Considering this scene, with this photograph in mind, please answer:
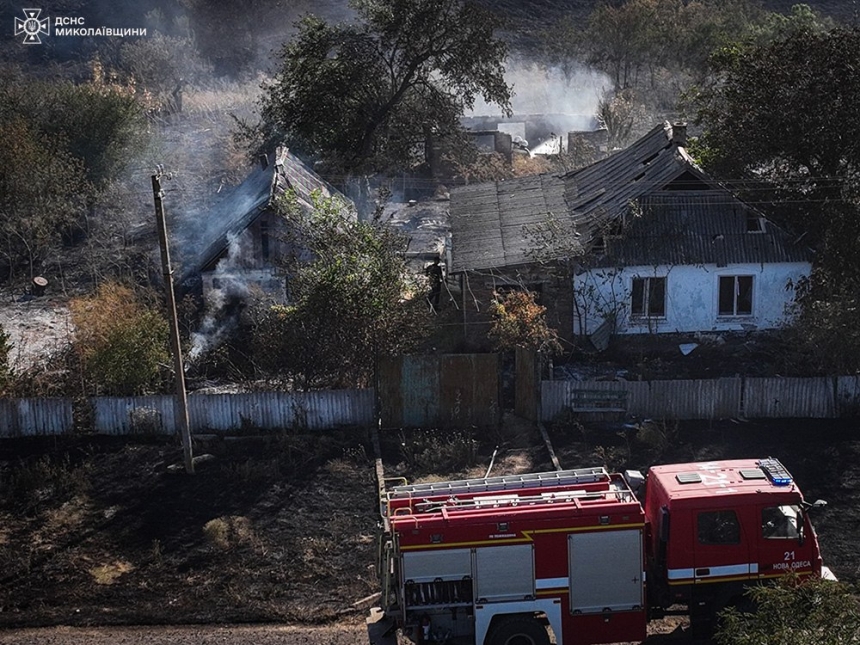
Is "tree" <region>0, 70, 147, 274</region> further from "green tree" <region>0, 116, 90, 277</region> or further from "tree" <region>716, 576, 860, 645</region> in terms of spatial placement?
"tree" <region>716, 576, 860, 645</region>

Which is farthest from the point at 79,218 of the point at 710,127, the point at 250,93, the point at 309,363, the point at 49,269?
the point at 250,93

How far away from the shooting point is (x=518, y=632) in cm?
1176

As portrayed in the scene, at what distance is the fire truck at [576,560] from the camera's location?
11.6 m

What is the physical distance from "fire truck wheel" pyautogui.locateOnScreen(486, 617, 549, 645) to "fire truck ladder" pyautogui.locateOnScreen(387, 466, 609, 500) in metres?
1.63

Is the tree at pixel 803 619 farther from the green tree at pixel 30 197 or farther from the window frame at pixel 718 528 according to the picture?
the green tree at pixel 30 197

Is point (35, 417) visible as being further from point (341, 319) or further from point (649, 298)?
point (649, 298)

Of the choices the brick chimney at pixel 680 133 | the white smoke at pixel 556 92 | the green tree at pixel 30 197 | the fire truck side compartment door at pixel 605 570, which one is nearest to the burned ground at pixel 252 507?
the fire truck side compartment door at pixel 605 570

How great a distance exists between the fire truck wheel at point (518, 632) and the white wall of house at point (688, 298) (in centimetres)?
1193

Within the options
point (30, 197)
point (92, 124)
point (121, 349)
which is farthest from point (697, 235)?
Answer: point (92, 124)

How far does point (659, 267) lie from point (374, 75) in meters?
16.6

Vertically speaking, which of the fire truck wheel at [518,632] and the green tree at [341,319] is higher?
the green tree at [341,319]

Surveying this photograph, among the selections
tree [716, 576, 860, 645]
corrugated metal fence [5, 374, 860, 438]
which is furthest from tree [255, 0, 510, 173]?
tree [716, 576, 860, 645]

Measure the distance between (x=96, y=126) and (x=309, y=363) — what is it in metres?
21.1

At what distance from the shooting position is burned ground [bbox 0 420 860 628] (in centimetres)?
1402
